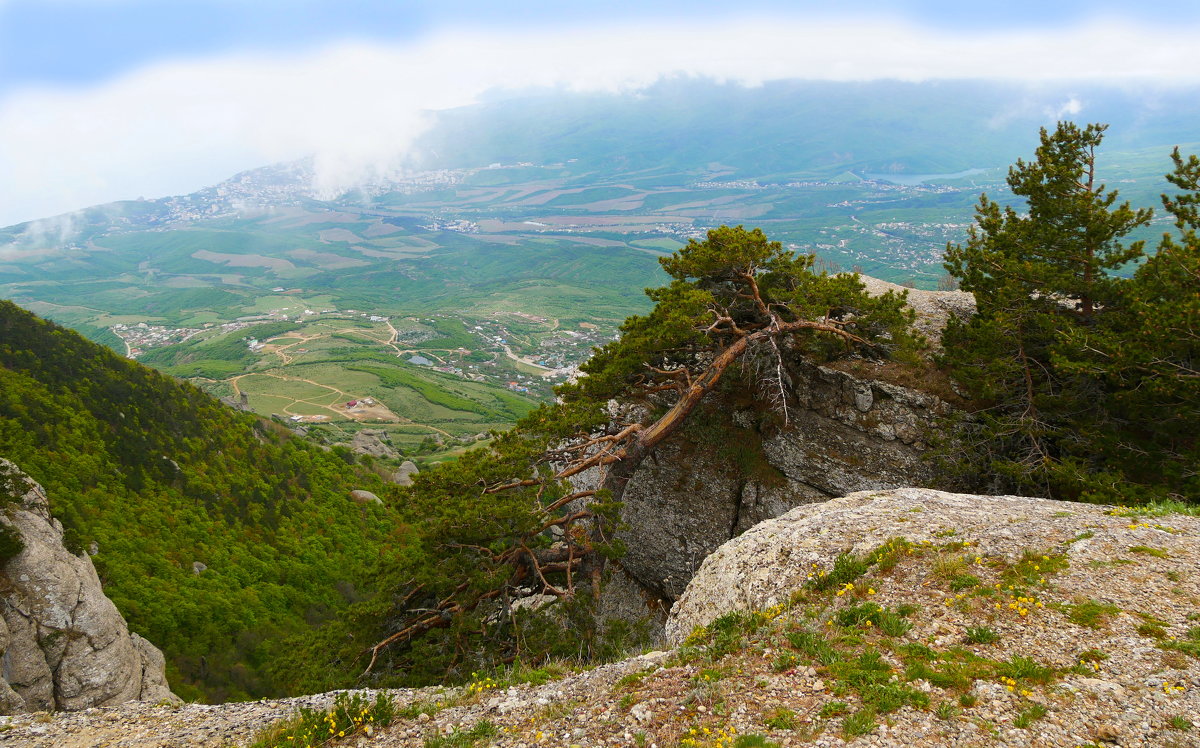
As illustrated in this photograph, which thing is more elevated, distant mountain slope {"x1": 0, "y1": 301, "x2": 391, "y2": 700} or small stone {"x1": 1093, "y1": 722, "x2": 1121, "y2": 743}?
small stone {"x1": 1093, "y1": 722, "x2": 1121, "y2": 743}

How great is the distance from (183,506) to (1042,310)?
75.5 meters

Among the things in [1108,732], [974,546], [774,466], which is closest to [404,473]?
[774,466]

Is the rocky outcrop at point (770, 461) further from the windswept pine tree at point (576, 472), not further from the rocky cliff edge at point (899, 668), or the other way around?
the rocky cliff edge at point (899, 668)

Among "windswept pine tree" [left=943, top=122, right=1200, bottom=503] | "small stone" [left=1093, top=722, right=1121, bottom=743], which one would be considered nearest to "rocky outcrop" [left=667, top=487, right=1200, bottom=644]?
"small stone" [left=1093, top=722, right=1121, bottom=743]

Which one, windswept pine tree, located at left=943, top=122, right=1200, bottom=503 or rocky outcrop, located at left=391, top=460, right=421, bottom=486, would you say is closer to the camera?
windswept pine tree, located at left=943, top=122, right=1200, bottom=503

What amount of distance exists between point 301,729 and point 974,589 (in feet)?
44.1

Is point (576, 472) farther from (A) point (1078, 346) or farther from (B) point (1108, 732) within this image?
(A) point (1078, 346)

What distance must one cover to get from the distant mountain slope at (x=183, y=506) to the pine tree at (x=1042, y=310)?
43.8m

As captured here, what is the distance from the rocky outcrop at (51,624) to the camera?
74.1 ft

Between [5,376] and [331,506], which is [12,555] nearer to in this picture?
[5,376]

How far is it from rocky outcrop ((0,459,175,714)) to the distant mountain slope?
2.84 meters

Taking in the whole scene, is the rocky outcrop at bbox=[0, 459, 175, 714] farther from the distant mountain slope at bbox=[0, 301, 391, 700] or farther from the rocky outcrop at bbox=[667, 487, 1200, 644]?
the rocky outcrop at bbox=[667, 487, 1200, 644]

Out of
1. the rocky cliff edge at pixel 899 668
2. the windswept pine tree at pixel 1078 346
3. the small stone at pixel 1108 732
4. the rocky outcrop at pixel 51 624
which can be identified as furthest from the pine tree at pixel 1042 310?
the rocky outcrop at pixel 51 624

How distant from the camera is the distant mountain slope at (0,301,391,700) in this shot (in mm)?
44500
